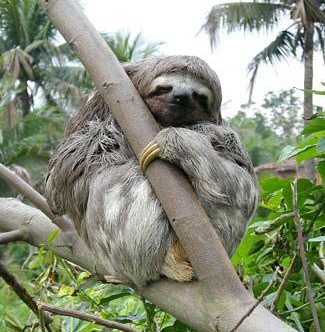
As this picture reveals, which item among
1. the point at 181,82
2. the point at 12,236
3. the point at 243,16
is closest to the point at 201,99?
the point at 181,82

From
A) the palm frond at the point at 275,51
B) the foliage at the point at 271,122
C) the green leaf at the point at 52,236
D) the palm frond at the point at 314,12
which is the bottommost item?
the foliage at the point at 271,122

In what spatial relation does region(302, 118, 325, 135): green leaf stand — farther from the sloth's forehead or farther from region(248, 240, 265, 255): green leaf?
region(248, 240, 265, 255): green leaf

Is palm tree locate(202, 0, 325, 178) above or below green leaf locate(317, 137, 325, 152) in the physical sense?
below

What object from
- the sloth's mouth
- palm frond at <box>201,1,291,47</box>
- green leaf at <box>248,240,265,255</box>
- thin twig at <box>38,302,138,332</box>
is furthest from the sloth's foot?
palm frond at <box>201,1,291,47</box>

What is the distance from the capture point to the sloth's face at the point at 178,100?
3.13m

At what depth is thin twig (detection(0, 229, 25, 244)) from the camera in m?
3.03

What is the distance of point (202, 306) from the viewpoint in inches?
87.5

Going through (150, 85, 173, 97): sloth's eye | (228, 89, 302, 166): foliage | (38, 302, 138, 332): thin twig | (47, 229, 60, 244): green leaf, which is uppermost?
(150, 85, 173, 97): sloth's eye

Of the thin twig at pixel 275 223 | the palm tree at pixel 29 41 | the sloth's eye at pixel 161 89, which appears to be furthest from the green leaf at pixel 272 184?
the palm tree at pixel 29 41

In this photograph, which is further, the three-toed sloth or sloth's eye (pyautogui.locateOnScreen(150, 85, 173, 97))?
sloth's eye (pyautogui.locateOnScreen(150, 85, 173, 97))

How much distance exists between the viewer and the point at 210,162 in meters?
2.90

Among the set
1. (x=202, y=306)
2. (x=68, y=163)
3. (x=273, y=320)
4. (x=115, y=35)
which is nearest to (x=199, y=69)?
(x=68, y=163)

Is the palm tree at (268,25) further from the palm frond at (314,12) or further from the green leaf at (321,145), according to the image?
the green leaf at (321,145)

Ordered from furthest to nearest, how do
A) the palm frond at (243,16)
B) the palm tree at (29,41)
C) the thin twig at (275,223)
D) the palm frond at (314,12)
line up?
the palm tree at (29,41) < the palm frond at (243,16) < the palm frond at (314,12) < the thin twig at (275,223)
